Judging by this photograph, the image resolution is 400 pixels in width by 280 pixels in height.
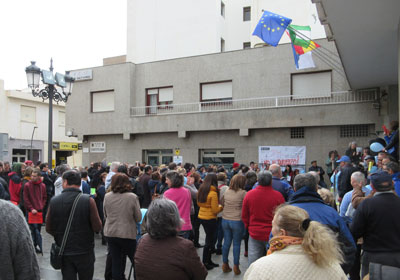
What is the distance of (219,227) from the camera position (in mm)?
7320

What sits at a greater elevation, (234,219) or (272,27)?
(272,27)

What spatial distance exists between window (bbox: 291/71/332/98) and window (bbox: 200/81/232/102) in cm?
351

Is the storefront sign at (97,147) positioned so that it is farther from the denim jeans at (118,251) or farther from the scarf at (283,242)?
the scarf at (283,242)

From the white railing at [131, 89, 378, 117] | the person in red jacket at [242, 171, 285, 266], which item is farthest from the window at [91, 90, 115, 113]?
the person in red jacket at [242, 171, 285, 266]

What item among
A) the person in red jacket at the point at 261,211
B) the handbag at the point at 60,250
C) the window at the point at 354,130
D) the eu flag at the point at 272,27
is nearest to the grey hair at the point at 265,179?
the person in red jacket at the point at 261,211

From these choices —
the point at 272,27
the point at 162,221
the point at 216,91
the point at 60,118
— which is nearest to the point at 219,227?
the point at 162,221

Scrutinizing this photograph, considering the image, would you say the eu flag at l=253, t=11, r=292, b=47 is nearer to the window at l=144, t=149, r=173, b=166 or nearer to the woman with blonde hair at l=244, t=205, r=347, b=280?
the woman with blonde hair at l=244, t=205, r=347, b=280

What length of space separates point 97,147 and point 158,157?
4.57 meters

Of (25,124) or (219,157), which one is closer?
(219,157)

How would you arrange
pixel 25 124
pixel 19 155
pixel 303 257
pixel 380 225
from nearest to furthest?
pixel 303 257 < pixel 380 225 < pixel 19 155 < pixel 25 124

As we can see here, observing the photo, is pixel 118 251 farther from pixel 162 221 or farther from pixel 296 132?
pixel 296 132

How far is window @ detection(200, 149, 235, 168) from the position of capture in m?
17.5

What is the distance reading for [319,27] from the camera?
66.1ft

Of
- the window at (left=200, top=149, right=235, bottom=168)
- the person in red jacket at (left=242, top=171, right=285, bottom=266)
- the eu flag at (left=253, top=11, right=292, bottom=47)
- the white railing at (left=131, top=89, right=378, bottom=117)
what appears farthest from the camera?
the window at (left=200, top=149, right=235, bottom=168)
